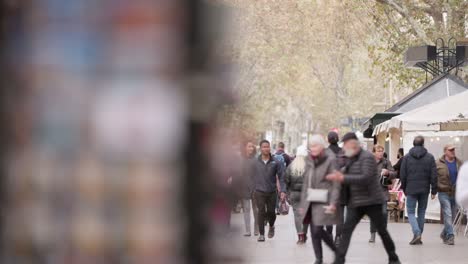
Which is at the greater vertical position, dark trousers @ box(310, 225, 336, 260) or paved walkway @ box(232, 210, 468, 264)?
dark trousers @ box(310, 225, 336, 260)

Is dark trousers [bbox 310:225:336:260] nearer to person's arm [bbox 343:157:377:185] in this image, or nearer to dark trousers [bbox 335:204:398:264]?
dark trousers [bbox 335:204:398:264]

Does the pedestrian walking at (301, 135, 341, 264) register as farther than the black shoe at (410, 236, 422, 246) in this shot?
No

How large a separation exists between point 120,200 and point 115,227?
2.2 inches

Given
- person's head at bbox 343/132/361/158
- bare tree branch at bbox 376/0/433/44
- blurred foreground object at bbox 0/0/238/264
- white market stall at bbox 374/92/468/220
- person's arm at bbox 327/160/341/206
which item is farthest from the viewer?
bare tree branch at bbox 376/0/433/44

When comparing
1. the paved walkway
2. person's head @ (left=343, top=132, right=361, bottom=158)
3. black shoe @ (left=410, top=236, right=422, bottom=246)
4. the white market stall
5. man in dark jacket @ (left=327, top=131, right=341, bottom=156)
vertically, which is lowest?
the paved walkway

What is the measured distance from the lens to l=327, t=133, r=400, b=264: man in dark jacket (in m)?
12.5

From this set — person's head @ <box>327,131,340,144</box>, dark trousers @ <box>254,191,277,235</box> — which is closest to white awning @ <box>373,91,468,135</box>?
dark trousers @ <box>254,191,277,235</box>

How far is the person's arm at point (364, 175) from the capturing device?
12422mm

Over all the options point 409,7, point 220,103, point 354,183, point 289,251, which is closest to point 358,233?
point 289,251

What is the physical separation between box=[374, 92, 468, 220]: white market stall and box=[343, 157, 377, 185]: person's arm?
10.6 metres

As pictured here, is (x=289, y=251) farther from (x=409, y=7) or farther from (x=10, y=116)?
(x=409, y=7)

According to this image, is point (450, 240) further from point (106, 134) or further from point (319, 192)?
point (106, 134)

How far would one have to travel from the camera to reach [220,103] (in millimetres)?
2348

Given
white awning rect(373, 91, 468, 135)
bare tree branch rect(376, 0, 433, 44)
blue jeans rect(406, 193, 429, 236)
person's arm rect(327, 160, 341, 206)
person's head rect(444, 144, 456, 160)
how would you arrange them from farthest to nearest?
bare tree branch rect(376, 0, 433, 44) < white awning rect(373, 91, 468, 135) < person's head rect(444, 144, 456, 160) < blue jeans rect(406, 193, 429, 236) < person's arm rect(327, 160, 341, 206)
